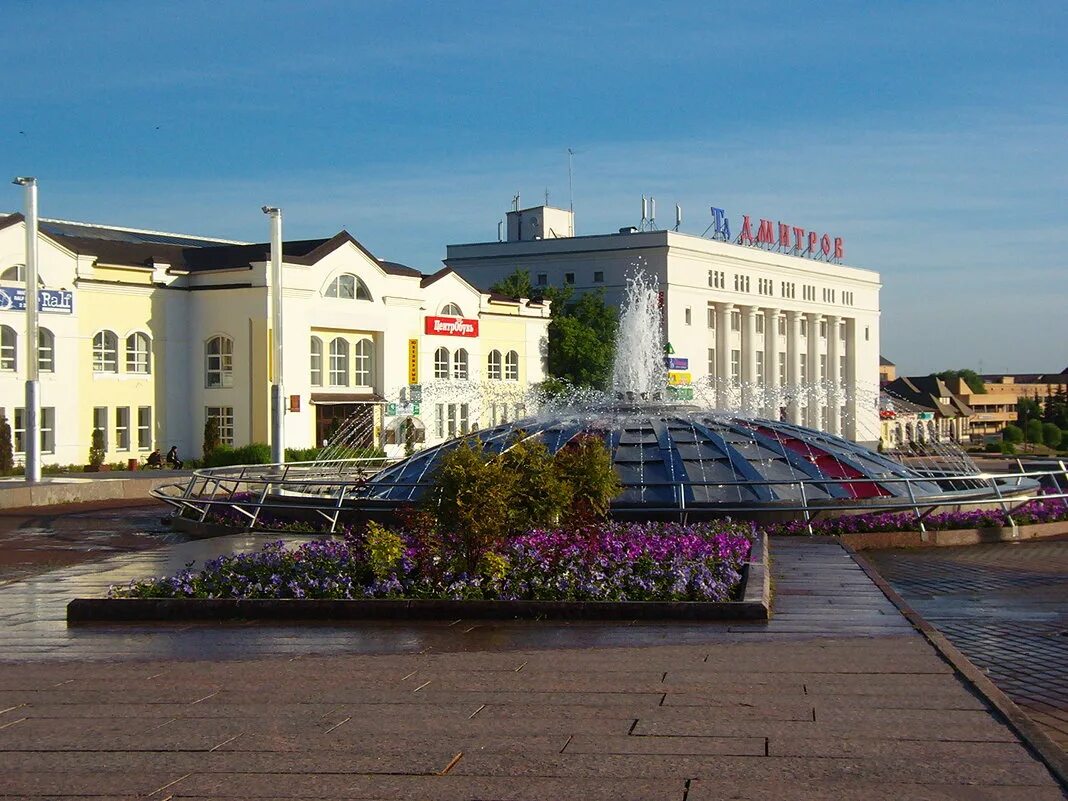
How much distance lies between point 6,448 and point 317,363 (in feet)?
45.7

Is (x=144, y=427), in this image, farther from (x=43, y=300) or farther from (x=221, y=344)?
(x=43, y=300)

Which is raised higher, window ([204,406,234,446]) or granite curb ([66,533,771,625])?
window ([204,406,234,446])

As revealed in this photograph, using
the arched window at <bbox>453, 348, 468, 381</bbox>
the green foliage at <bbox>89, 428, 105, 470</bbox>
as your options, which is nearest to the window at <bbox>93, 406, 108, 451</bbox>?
the green foliage at <bbox>89, 428, 105, 470</bbox>

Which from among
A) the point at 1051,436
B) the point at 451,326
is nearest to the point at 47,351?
the point at 451,326

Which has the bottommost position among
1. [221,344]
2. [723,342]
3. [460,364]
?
[460,364]

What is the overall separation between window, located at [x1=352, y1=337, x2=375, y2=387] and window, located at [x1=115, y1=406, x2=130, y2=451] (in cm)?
993

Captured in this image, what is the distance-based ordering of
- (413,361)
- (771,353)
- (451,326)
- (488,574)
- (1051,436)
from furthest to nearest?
(771,353) < (1051,436) < (451,326) < (413,361) < (488,574)

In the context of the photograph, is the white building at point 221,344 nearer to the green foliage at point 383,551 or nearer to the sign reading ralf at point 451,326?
the sign reading ralf at point 451,326

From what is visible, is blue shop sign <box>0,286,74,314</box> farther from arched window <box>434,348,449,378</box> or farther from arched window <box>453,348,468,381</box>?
arched window <box>453,348,468,381</box>

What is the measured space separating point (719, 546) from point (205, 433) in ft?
122

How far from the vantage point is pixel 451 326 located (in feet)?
194

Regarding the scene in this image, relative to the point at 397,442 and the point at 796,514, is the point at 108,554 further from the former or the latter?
the point at 397,442

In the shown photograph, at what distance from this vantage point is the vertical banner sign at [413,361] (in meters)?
56.9

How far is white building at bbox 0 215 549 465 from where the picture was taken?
4578 cm
